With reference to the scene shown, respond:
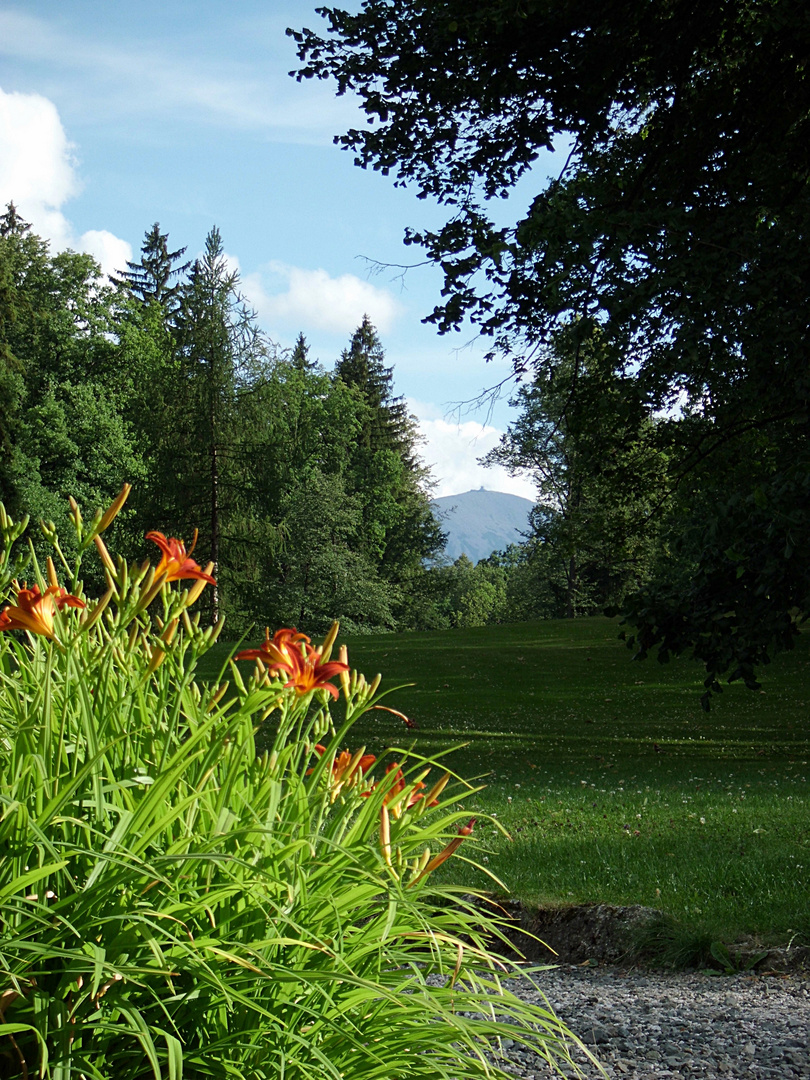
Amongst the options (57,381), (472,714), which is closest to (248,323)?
(57,381)

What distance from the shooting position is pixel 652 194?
334 inches

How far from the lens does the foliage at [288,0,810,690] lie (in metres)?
6.32

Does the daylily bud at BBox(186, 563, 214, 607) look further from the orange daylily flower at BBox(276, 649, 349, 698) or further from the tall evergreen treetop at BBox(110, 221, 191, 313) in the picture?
the tall evergreen treetop at BBox(110, 221, 191, 313)

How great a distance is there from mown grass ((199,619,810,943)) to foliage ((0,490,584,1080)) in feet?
3.46

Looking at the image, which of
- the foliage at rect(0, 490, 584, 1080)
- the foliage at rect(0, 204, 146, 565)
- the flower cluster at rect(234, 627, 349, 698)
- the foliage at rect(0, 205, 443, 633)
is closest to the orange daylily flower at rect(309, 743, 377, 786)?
the foliage at rect(0, 490, 584, 1080)

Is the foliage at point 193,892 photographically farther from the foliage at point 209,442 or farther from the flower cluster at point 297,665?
the foliage at point 209,442

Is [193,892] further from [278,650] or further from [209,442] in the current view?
[209,442]

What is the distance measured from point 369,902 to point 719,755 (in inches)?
439

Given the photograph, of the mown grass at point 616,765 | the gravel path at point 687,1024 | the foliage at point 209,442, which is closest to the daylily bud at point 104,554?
the mown grass at point 616,765

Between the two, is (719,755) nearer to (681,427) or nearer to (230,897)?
(681,427)

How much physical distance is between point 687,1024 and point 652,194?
7529mm

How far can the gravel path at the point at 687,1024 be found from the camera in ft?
9.11

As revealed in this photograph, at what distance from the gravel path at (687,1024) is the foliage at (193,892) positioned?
1145mm

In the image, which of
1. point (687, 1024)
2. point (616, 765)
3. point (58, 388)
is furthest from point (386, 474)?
point (687, 1024)
